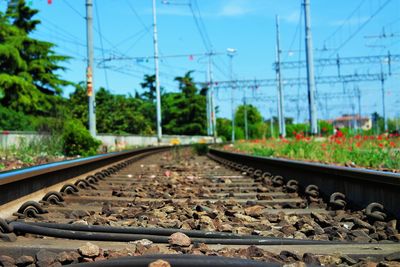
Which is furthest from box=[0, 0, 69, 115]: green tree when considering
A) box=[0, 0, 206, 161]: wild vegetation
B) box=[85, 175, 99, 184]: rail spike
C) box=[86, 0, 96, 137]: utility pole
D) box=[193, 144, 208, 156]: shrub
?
box=[85, 175, 99, 184]: rail spike

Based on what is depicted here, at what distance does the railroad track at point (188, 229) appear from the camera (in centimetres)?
306

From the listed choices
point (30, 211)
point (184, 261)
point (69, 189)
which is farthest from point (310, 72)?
point (184, 261)

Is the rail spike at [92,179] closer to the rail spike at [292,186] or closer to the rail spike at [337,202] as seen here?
the rail spike at [292,186]

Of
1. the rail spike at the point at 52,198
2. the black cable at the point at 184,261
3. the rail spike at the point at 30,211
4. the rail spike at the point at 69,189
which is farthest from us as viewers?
the rail spike at the point at 69,189

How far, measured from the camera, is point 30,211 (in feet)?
15.5

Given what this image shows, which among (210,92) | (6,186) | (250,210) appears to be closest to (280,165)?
(250,210)

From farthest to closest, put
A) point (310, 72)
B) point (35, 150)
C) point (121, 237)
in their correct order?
1. point (310, 72)
2. point (35, 150)
3. point (121, 237)

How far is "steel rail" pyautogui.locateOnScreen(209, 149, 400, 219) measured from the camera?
4.56 metres

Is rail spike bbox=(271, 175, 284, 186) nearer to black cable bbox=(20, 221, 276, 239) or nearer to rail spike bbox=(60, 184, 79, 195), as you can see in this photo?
rail spike bbox=(60, 184, 79, 195)

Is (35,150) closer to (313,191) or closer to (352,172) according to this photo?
(313,191)

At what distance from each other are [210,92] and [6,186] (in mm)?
58997

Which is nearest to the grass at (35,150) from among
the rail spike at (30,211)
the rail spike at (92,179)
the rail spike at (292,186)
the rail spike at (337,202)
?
the rail spike at (92,179)

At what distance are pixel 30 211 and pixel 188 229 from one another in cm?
146

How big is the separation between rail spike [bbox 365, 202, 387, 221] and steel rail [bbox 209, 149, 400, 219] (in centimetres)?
7
